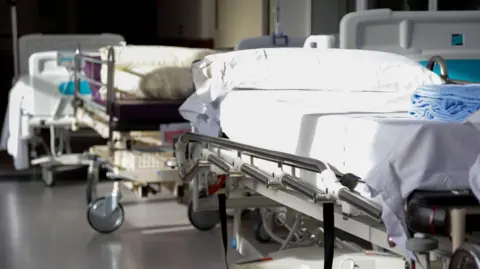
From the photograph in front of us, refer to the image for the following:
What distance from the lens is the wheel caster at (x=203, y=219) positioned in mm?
5020

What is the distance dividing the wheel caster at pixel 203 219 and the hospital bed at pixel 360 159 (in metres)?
1.29

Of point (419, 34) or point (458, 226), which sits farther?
point (419, 34)

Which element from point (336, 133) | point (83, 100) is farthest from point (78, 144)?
point (336, 133)

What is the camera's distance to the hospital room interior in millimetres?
1986

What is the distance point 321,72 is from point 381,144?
124 centimetres

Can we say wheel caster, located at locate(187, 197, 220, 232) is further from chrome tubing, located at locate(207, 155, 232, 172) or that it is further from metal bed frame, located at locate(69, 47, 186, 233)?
chrome tubing, located at locate(207, 155, 232, 172)

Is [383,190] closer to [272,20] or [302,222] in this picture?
[302,222]

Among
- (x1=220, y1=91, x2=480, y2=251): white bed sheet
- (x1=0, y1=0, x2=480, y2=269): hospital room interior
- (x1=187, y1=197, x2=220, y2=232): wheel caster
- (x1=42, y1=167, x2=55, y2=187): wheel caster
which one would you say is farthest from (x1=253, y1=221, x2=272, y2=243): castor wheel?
(x1=42, y1=167, x2=55, y2=187): wheel caster

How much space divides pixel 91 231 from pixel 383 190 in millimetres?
3328

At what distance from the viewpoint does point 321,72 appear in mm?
3309

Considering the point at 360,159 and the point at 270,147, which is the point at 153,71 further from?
the point at 360,159

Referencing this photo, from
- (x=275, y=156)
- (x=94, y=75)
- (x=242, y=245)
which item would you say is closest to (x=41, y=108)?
(x=94, y=75)

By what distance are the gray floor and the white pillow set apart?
4.00ft

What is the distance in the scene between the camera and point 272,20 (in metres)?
7.25
